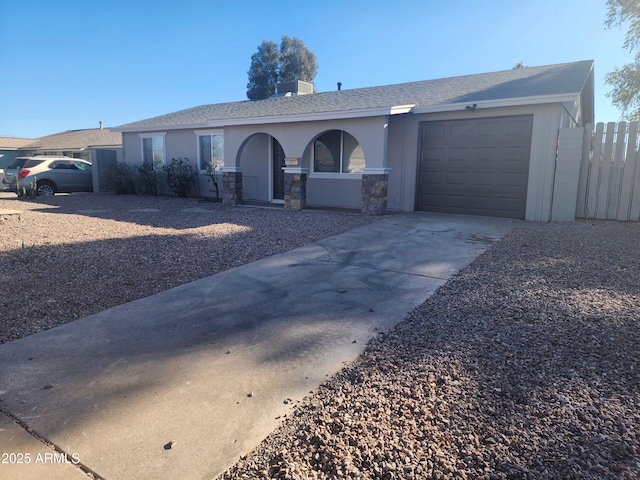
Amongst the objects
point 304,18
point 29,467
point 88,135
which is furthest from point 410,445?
point 88,135

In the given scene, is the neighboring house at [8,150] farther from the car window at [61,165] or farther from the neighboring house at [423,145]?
the neighboring house at [423,145]

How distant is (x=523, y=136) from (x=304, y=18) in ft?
38.1

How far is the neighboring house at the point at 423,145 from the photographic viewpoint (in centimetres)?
970

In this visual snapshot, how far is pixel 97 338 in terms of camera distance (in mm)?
3395

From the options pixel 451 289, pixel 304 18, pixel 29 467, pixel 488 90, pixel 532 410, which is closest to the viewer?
pixel 29 467

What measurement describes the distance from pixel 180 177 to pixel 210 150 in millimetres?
1515

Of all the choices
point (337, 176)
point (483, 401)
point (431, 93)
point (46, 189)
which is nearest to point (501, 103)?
point (431, 93)

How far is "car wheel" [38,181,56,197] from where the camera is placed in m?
15.7

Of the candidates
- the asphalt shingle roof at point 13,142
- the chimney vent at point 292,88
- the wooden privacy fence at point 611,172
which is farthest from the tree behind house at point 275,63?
the wooden privacy fence at point 611,172

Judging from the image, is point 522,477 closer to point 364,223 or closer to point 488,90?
point 364,223

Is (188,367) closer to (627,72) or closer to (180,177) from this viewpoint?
(180,177)

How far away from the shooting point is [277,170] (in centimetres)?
1412

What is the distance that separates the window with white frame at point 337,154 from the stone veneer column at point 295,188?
148 cm

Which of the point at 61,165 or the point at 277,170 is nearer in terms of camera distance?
the point at 277,170
